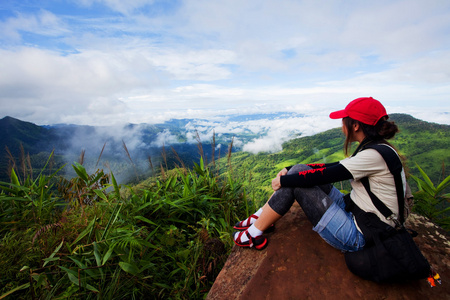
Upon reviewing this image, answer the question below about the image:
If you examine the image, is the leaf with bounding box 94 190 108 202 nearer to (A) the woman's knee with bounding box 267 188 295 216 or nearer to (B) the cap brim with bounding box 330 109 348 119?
(A) the woman's knee with bounding box 267 188 295 216

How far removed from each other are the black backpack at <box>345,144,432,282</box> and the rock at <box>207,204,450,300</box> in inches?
5.5

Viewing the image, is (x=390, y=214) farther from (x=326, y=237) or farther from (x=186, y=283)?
(x=186, y=283)

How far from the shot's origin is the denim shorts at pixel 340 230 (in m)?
1.93

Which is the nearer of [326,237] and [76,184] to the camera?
[326,237]

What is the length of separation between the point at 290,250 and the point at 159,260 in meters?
1.49

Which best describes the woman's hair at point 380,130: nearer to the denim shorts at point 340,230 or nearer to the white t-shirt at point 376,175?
the white t-shirt at point 376,175

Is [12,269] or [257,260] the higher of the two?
[12,269]

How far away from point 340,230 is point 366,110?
1.17 metres

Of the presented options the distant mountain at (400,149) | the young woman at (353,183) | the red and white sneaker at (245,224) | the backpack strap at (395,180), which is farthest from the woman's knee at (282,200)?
the distant mountain at (400,149)

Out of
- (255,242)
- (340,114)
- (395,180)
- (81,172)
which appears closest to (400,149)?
(340,114)

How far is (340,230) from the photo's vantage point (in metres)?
1.95

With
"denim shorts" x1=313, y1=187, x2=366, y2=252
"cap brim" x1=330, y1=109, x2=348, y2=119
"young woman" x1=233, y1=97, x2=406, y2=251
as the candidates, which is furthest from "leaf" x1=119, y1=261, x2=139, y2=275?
"cap brim" x1=330, y1=109, x2=348, y2=119

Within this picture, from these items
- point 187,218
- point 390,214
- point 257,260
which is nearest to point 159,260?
point 187,218

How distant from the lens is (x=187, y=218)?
10.4 ft
